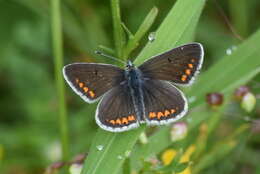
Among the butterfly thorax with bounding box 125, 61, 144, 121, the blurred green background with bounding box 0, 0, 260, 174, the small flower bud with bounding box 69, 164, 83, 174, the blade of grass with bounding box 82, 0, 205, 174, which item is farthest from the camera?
the blurred green background with bounding box 0, 0, 260, 174

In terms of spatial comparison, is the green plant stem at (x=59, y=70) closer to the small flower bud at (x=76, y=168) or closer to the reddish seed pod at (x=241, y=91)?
the small flower bud at (x=76, y=168)

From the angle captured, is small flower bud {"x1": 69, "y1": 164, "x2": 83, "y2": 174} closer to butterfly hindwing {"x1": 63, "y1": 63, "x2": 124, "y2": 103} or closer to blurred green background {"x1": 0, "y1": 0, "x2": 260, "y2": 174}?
butterfly hindwing {"x1": 63, "y1": 63, "x2": 124, "y2": 103}

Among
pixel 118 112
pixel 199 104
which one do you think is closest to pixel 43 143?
pixel 199 104

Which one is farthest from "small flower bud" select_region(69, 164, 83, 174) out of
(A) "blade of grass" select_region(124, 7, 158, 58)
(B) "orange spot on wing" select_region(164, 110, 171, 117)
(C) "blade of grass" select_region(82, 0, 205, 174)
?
(A) "blade of grass" select_region(124, 7, 158, 58)

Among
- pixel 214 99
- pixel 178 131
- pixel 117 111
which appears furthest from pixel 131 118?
pixel 214 99

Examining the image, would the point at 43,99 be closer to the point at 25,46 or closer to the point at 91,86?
the point at 25,46

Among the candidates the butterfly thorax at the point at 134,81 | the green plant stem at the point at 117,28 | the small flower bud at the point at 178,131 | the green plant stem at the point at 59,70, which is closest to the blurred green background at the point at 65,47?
the green plant stem at the point at 59,70

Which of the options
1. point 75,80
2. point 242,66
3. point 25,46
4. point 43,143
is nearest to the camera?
point 75,80
